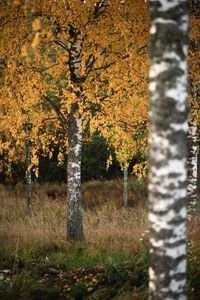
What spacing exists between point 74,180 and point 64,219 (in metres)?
4.03

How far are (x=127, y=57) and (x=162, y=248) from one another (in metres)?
5.45

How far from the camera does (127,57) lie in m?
8.25

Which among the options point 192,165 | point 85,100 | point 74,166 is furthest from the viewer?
point 192,165

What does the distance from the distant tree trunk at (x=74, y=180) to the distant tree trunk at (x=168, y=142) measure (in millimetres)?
5390

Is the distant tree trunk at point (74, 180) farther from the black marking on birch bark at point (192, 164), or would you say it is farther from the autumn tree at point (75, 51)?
the black marking on birch bark at point (192, 164)

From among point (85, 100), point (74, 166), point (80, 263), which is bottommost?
point (80, 263)

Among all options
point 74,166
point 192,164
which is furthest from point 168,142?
point 192,164

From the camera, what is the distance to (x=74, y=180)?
8.96m

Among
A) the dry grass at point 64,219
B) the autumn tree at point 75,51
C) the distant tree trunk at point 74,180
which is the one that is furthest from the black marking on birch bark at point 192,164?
the distant tree trunk at point 74,180

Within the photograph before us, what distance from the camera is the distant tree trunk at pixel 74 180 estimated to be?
8.96 meters

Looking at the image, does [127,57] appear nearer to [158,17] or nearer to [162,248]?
[158,17]

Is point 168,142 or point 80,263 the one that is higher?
point 168,142

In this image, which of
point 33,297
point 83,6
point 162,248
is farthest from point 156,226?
point 83,6

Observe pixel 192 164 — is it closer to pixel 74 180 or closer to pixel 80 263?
pixel 74 180
